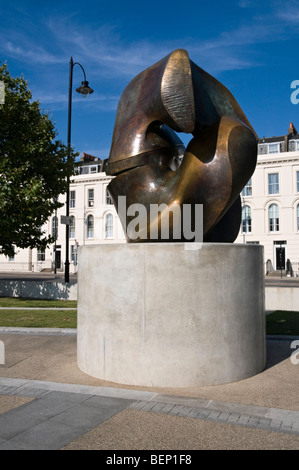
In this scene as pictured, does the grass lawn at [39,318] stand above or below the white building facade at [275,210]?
below

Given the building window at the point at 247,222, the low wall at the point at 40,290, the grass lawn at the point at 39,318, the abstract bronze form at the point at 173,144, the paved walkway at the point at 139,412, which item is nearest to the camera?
the paved walkway at the point at 139,412

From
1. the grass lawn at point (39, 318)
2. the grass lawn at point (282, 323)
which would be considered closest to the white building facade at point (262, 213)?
the grass lawn at point (39, 318)

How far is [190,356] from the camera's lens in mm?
5820

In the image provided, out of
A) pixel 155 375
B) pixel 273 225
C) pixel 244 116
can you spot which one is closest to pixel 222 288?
pixel 155 375

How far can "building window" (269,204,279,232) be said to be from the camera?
1774 inches

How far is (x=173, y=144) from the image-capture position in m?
7.70

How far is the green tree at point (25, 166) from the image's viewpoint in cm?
1669

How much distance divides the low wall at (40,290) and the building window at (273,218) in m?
31.2

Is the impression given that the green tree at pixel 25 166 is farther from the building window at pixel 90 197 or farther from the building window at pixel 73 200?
the building window at pixel 73 200

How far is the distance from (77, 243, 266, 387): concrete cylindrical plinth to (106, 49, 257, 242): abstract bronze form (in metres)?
1.01

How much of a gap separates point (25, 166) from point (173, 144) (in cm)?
1107

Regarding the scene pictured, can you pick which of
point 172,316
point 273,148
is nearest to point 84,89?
point 172,316

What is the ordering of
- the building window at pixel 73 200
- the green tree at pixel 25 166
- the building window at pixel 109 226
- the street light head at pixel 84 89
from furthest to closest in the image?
the building window at pixel 73 200 < the building window at pixel 109 226 < the street light head at pixel 84 89 < the green tree at pixel 25 166
